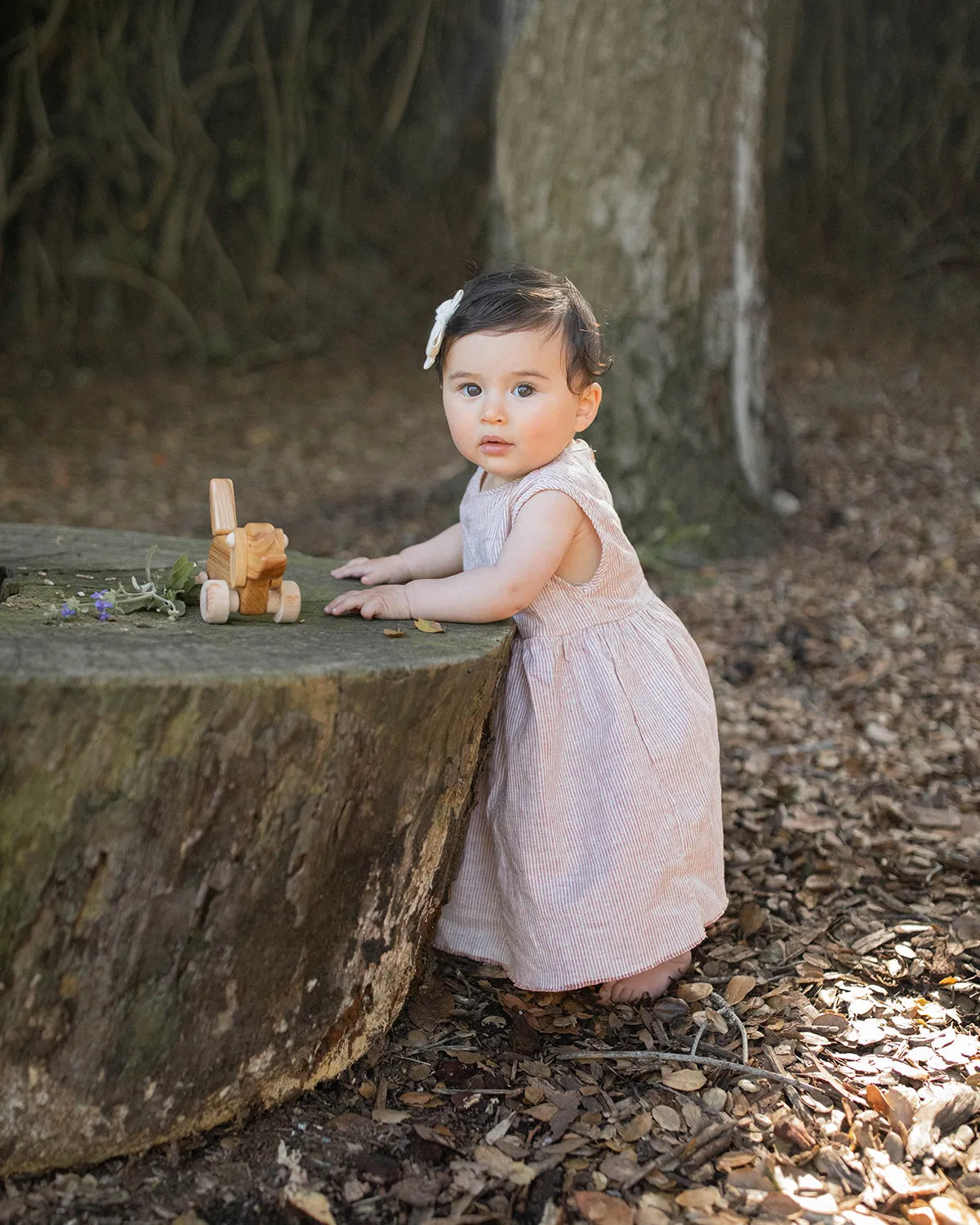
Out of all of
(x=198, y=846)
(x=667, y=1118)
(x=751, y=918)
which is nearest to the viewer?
(x=198, y=846)

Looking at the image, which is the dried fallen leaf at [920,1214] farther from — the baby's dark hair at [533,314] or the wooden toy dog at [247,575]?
the baby's dark hair at [533,314]

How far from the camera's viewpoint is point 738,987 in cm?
245

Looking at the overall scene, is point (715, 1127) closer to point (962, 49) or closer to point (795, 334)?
point (795, 334)

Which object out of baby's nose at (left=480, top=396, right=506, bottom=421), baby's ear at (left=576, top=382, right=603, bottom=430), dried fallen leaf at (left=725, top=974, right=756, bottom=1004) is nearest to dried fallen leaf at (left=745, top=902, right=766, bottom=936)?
dried fallen leaf at (left=725, top=974, right=756, bottom=1004)

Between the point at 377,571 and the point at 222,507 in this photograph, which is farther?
the point at 377,571

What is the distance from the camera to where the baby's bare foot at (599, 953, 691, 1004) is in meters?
2.38

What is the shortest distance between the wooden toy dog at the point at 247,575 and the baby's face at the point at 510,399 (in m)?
0.40

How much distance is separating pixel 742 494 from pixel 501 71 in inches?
70.0

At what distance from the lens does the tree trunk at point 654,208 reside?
423 centimetres

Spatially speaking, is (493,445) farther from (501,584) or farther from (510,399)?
(501,584)

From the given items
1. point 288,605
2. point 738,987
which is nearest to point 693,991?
point 738,987

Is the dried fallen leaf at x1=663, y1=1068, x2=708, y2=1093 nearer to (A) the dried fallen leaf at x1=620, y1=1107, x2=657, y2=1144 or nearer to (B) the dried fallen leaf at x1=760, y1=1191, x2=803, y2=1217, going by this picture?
(A) the dried fallen leaf at x1=620, y1=1107, x2=657, y2=1144

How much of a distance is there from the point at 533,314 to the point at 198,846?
1.06 meters

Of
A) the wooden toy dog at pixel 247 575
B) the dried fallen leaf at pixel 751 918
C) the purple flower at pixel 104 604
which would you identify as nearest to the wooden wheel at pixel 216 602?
the wooden toy dog at pixel 247 575
